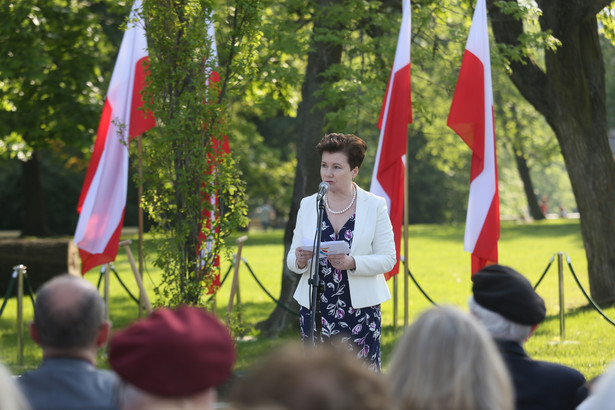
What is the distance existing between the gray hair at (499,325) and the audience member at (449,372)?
0.95 meters

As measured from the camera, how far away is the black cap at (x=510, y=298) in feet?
11.1

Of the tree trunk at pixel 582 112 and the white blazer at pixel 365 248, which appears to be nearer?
the white blazer at pixel 365 248

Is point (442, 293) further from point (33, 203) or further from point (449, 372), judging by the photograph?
point (33, 203)

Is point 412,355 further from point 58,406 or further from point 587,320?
point 587,320

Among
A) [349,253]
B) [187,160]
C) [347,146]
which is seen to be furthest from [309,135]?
[349,253]

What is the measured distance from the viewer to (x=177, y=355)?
219cm

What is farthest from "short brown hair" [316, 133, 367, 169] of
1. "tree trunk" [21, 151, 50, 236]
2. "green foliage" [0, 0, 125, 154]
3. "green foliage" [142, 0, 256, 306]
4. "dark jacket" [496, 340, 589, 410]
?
"tree trunk" [21, 151, 50, 236]

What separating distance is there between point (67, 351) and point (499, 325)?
5.68 feet

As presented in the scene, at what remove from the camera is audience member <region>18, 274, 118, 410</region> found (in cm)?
301

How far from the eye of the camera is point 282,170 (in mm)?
33375

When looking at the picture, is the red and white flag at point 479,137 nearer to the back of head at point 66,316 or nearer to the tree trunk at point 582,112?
the tree trunk at point 582,112

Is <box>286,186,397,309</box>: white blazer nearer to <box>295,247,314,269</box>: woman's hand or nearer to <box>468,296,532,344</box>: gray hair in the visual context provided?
<box>295,247,314,269</box>: woman's hand

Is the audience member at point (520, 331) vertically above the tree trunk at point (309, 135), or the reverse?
the tree trunk at point (309, 135)

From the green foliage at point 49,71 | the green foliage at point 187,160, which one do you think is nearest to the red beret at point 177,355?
the green foliage at point 187,160
